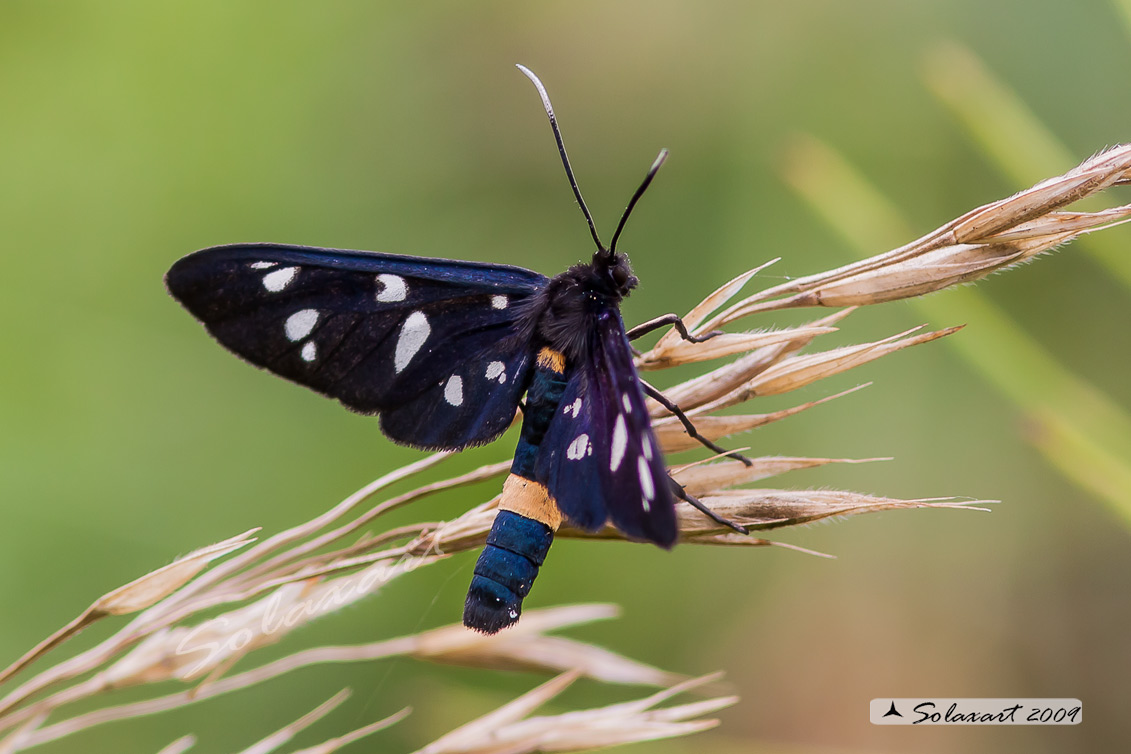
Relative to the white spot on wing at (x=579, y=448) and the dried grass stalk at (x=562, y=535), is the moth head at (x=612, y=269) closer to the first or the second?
the dried grass stalk at (x=562, y=535)

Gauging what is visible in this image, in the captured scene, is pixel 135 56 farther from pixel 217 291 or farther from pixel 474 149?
pixel 217 291

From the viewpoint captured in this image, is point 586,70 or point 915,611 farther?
point 586,70

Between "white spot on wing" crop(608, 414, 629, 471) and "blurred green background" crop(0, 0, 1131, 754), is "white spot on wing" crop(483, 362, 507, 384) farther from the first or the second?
"blurred green background" crop(0, 0, 1131, 754)

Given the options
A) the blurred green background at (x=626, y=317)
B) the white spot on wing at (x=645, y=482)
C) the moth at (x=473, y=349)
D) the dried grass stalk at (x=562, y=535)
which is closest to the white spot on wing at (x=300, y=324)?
the moth at (x=473, y=349)

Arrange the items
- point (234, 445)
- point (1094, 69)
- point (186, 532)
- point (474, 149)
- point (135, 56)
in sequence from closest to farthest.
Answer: point (186, 532)
point (234, 445)
point (1094, 69)
point (135, 56)
point (474, 149)

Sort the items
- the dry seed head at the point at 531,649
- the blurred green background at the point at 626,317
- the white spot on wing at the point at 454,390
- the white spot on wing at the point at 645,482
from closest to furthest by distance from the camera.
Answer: the white spot on wing at the point at 645,482 < the dry seed head at the point at 531,649 < the white spot on wing at the point at 454,390 < the blurred green background at the point at 626,317

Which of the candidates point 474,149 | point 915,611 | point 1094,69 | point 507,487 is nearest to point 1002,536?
point 915,611
